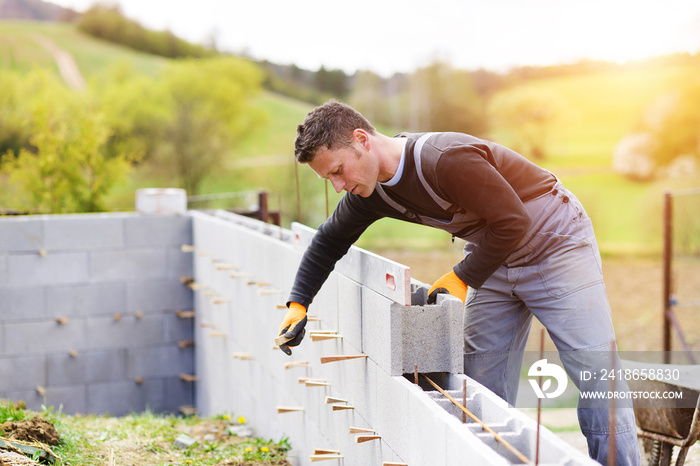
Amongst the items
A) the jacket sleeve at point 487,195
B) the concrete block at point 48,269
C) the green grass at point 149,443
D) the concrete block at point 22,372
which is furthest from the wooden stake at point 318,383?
the concrete block at point 22,372

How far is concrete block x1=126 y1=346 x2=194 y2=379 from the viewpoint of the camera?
842 cm

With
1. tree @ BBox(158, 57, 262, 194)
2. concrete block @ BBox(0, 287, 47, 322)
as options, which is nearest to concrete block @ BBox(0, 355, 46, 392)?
concrete block @ BBox(0, 287, 47, 322)

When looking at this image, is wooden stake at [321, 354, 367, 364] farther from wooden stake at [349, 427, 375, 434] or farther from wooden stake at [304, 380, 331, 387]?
wooden stake at [304, 380, 331, 387]

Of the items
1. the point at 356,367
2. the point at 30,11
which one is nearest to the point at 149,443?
the point at 356,367

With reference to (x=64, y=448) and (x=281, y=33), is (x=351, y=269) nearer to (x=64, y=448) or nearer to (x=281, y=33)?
(x=64, y=448)

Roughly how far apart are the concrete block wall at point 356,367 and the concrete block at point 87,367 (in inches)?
79.8

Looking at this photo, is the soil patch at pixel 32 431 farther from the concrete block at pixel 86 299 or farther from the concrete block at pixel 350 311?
the concrete block at pixel 86 299

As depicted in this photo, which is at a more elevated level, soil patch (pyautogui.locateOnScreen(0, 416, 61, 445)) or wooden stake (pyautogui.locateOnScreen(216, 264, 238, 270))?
wooden stake (pyautogui.locateOnScreen(216, 264, 238, 270))

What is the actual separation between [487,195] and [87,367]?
6737 mm

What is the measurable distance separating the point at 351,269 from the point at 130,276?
17.1ft

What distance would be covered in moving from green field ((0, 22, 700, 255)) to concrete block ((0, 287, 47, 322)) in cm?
715

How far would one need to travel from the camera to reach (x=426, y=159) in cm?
288

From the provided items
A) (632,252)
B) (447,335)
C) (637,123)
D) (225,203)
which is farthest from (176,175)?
(447,335)

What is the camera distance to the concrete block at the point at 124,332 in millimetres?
8266
